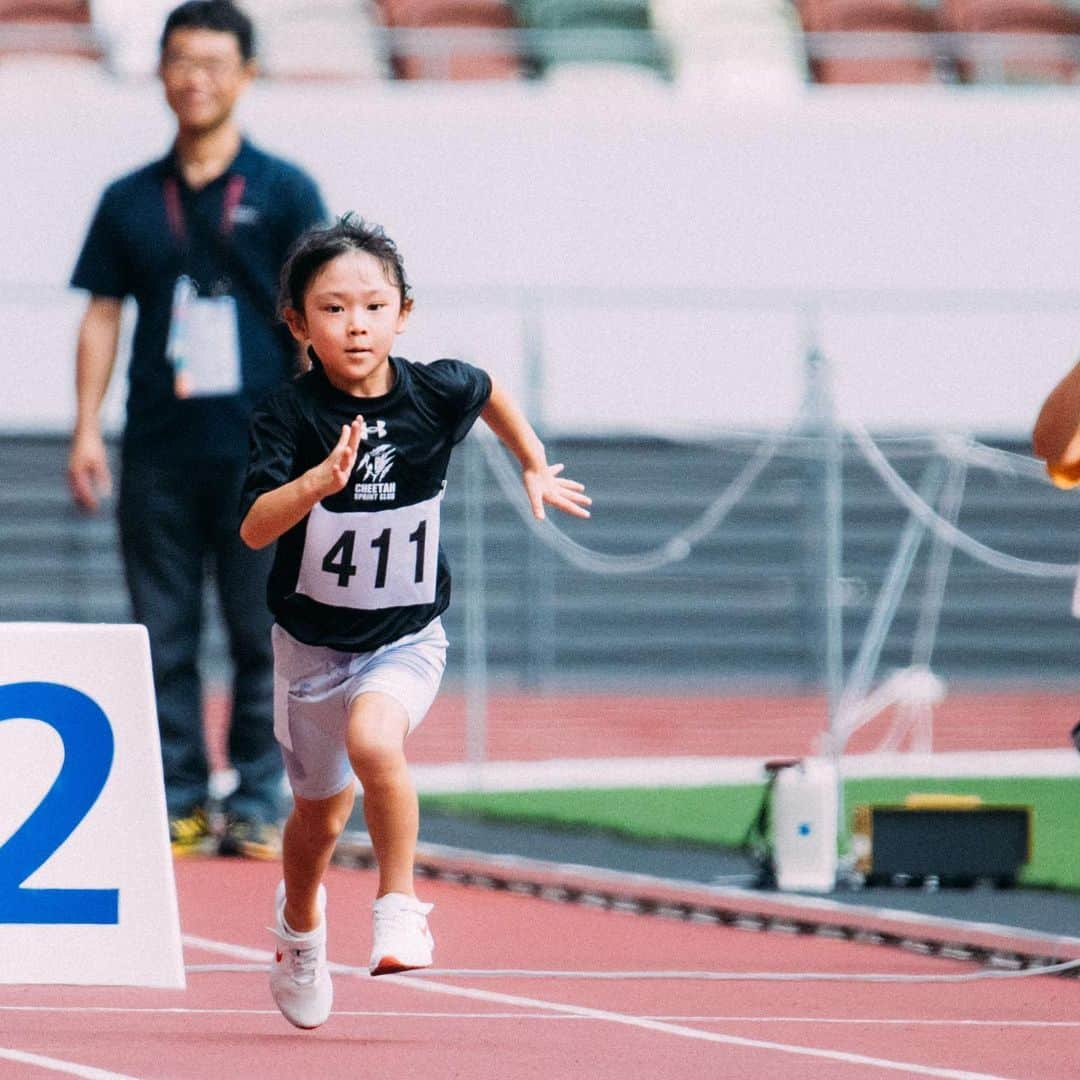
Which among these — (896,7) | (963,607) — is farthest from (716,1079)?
(896,7)

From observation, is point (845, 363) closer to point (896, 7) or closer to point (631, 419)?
point (631, 419)

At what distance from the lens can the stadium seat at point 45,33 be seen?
15.0 m

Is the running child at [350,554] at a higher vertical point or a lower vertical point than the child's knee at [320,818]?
higher

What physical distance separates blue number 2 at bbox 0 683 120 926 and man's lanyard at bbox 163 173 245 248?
119 inches

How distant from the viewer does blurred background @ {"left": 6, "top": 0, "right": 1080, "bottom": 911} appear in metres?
14.9

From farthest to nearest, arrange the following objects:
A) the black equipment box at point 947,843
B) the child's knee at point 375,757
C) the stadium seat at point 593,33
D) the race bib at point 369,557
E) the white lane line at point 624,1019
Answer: the stadium seat at point 593,33 → the black equipment box at point 947,843 → the race bib at point 369,557 → the child's knee at point 375,757 → the white lane line at point 624,1019

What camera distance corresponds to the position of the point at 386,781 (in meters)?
4.04

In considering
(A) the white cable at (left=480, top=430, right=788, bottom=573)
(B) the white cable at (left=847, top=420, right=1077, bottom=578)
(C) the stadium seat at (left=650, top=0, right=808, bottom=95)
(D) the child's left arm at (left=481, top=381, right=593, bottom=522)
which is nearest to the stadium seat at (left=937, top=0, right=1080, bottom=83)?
(C) the stadium seat at (left=650, top=0, right=808, bottom=95)

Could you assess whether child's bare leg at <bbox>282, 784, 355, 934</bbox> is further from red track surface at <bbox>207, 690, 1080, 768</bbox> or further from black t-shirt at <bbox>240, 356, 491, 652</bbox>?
red track surface at <bbox>207, 690, 1080, 768</bbox>

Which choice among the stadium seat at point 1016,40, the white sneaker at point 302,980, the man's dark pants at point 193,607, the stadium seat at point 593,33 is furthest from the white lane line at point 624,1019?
A: the stadium seat at point 1016,40

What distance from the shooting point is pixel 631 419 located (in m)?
15.5

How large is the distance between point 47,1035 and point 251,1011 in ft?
1.65

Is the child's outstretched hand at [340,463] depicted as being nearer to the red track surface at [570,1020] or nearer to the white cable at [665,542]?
the red track surface at [570,1020]

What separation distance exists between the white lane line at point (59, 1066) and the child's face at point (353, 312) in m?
1.21
